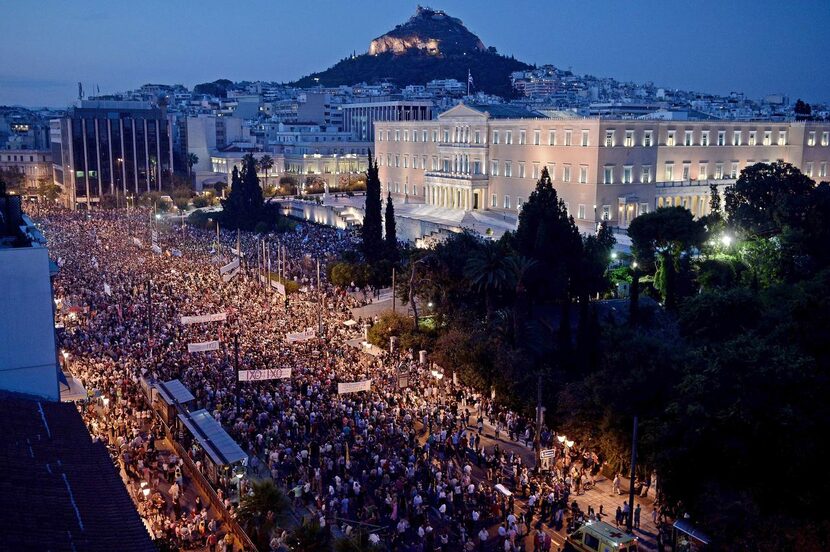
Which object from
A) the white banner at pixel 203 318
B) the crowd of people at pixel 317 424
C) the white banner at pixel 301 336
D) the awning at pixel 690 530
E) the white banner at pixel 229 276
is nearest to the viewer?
the awning at pixel 690 530

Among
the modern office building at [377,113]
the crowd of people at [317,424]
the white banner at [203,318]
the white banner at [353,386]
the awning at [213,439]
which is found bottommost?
the crowd of people at [317,424]

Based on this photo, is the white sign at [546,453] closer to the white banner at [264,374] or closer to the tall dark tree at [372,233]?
the white banner at [264,374]

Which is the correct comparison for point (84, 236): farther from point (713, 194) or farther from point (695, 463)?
point (695, 463)

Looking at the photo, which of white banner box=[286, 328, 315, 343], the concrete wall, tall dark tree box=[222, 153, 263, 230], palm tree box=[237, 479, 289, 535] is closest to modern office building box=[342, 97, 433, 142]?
tall dark tree box=[222, 153, 263, 230]

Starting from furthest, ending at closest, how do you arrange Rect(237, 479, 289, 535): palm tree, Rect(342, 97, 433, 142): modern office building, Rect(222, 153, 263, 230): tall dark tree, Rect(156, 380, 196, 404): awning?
Rect(342, 97, 433, 142): modern office building → Rect(222, 153, 263, 230): tall dark tree → Rect(156, 380, 196, 404): awning → Rect(237, 479, 289, 535): palm tree

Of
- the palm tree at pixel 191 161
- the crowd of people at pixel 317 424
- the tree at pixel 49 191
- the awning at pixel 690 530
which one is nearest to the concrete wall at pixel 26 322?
the crowd of people at pixel 317 424

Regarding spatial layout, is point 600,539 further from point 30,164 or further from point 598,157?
point 30,164

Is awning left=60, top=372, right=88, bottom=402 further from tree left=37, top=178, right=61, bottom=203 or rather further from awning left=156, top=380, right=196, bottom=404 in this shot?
tree left=37, top=178, right=61, bottom=203
